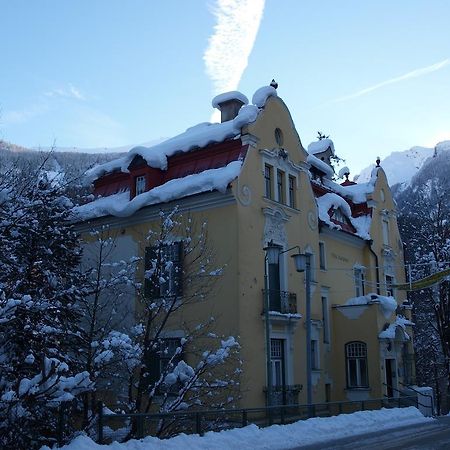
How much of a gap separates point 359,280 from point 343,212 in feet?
12.0

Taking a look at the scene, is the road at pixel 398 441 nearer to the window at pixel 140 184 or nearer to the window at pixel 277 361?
the window at pixel 277 361

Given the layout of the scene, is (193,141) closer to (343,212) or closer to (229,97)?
(229,97)

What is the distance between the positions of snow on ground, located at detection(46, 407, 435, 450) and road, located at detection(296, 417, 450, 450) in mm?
466

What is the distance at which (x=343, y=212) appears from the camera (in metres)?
30.2

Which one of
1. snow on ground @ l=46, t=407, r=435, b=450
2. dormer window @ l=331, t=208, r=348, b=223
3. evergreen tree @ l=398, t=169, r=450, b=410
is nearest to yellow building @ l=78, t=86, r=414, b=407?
dormer window @ l=331, t=208, r=348, b=223

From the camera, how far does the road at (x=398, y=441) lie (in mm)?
13984

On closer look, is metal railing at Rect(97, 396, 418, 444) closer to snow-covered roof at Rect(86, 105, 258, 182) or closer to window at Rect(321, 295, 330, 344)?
window at Rect(321, 295, 330, 344)

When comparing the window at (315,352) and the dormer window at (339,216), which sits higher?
the dormer window at (339,216)

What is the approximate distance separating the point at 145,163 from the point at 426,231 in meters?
20.1

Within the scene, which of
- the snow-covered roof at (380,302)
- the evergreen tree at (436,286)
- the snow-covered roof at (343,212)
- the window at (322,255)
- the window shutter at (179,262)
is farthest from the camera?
the evergreen tree at (436,286)

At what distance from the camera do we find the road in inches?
551

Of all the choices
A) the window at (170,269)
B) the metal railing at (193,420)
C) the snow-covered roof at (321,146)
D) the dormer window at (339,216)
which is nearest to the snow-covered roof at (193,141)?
the window at (170,269)

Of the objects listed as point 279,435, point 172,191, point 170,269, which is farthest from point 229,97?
point 279,435

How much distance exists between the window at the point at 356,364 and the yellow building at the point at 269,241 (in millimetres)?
45
